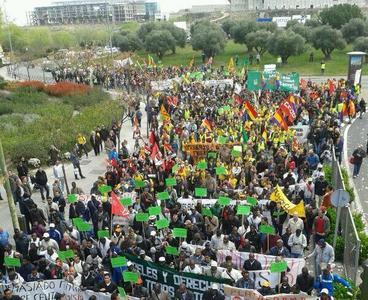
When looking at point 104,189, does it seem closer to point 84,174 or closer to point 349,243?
point 349,243

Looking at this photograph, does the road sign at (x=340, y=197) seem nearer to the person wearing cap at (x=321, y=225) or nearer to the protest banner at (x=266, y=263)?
the person wearing cap at (x=321, y=225)

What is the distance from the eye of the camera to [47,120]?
90.4 feet

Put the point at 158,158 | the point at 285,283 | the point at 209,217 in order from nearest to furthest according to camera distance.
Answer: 1. the point at 285,283
2. the point at 209,217
3. the point at 158,158

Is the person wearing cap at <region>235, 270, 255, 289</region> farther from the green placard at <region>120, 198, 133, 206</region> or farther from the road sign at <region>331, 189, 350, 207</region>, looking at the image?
the green placard at <region>120, 198, 133, 206</region>

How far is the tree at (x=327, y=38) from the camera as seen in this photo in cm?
5222

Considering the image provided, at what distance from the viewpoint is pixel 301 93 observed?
29.1 metres

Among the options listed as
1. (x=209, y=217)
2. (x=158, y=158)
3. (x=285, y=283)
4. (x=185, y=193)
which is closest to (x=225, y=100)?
(x=158, y=158)

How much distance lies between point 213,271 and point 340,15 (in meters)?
57.8

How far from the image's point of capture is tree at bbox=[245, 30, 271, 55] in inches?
2251

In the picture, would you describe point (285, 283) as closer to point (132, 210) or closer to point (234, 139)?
point (132, 210)

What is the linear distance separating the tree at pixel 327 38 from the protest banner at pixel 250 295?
47.7 meters

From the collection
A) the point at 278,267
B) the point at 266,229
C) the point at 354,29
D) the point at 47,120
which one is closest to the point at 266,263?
the point at 278,267

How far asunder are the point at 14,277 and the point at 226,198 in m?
5.69

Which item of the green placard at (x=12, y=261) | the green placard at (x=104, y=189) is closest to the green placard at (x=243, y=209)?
the green placard at (x=104, y=189)
